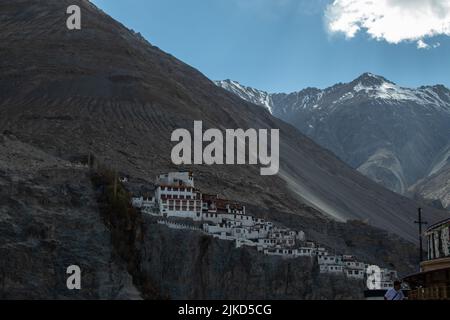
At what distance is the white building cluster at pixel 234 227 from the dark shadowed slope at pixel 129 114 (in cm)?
1813

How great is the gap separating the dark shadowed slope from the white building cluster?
59.5ft

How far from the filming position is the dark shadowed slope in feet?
368

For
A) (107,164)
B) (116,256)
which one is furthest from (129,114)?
(116,256)

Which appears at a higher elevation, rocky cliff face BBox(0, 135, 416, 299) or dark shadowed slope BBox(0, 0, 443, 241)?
dark shadowed slope BBox(0, 0, 443, 241)

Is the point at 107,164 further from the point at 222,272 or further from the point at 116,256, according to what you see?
the point at 222,272

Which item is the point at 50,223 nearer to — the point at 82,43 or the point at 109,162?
the point at 109,162

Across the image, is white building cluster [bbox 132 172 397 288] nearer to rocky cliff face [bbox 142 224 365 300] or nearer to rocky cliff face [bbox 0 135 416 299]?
rocky cliff face [bbox 142 224 365 300]

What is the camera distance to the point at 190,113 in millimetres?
142375

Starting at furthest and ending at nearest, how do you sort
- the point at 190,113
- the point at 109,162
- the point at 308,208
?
the point at 190,113, the point at 308,208, the point at 109,162

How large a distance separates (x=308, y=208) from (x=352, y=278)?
38925mm

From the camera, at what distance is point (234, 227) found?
258ft

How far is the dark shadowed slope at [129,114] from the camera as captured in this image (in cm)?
11219

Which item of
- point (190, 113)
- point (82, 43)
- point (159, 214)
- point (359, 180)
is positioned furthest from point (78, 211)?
point (359, 180)

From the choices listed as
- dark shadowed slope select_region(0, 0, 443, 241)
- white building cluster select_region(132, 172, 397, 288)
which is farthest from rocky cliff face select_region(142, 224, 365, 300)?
dark shadowed slope select_region(0, 0, 443, 241)
